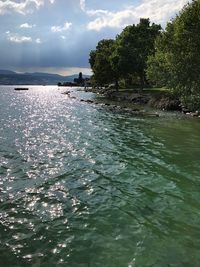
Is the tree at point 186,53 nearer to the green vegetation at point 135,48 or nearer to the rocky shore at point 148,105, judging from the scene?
the rocky shore at point 148,105

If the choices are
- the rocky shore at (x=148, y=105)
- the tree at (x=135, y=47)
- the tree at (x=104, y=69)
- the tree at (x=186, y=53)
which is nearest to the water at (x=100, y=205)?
the tree at (x=186, y=53)

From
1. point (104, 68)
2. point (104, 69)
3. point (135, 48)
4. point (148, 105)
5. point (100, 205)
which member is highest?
point (135, 48)

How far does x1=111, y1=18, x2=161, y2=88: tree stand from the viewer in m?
109

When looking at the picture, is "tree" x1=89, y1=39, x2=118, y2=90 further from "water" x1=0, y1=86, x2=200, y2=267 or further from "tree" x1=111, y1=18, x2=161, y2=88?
"water" x1=0, y1=86, x2=200, y2=267

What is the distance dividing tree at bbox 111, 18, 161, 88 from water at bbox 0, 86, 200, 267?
79284 millimetres

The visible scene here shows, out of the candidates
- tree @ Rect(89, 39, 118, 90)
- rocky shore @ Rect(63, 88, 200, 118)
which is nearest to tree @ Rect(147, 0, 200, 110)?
rocky shore @ Rect(63, 88, 200, 118)

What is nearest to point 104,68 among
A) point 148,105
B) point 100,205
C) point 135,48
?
point 135,48

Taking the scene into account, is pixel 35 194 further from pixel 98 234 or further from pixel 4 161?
pixel 4 161

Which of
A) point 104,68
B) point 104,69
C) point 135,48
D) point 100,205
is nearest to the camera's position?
point 100,205

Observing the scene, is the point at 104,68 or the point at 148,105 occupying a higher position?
the point at 104,68

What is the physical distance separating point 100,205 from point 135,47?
99639 millimetres

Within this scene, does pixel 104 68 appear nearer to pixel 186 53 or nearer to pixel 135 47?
pixel 135 47

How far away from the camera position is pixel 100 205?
17234 mm

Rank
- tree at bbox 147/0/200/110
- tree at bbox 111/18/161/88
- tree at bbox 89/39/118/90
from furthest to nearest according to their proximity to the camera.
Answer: tree at bbox 89/39/118/90
tree at bbox 111/18/161/88
tree at bbox 147/0/200/110
